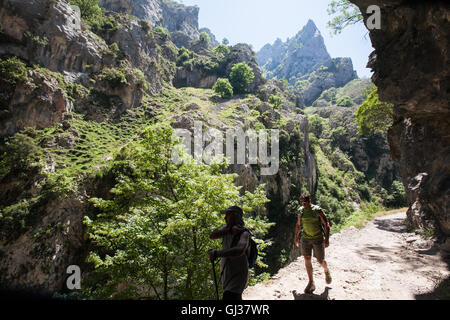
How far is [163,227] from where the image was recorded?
7.24 meters

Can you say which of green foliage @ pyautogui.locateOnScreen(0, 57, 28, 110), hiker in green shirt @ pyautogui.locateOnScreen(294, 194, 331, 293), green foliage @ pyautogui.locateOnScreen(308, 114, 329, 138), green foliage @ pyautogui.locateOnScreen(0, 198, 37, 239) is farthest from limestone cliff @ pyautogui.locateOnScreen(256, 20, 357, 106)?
hiker in green shirt @ pyautogui.locateOnScreen(294, 194, 331, 293)

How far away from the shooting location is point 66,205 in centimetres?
1481

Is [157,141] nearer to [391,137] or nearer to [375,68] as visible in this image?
[375,68]

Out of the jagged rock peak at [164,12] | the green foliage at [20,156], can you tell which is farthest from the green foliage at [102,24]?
the jagged rock peak at [164,12]

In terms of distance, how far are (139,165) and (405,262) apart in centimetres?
946

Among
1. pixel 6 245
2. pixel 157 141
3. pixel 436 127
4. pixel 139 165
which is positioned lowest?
pixel 6 245

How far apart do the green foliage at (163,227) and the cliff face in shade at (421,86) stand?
6.48 metres

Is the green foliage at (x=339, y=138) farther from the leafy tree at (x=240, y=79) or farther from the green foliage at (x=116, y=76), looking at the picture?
the green foliage at (x=116, y=76)

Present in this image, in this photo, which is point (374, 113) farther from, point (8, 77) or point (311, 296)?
→ point (8, 77)

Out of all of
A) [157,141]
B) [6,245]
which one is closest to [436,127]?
[157,141]

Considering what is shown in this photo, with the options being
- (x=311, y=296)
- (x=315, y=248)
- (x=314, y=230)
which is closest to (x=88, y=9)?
(x=314, y=230)

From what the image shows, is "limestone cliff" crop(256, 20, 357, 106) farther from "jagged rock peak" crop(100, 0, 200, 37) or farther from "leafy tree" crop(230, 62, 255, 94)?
"leafy tree" crop(230, 62, 255, 94)

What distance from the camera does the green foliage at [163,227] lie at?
21.7 feet

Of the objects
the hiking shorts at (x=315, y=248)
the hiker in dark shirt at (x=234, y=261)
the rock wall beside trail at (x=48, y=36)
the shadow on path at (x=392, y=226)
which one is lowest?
the shadow on path at (x=392, y=226)
